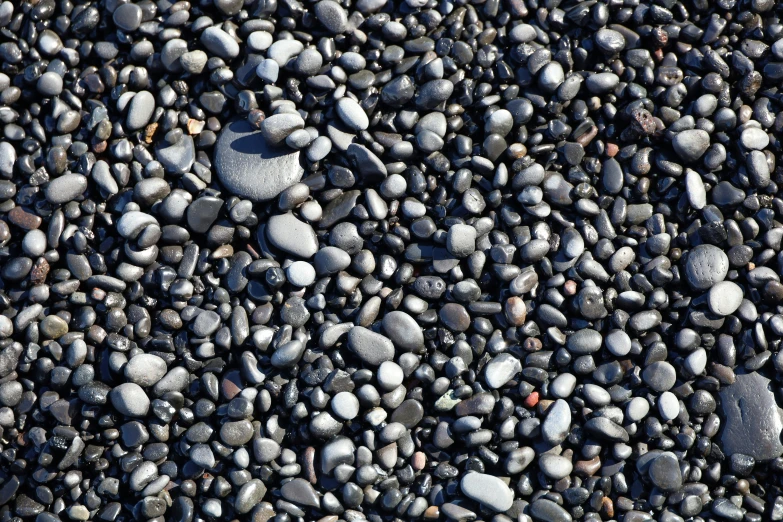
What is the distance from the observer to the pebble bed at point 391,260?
1.94m

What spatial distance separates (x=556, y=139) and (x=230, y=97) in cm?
107

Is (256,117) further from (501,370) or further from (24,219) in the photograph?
(501,370)

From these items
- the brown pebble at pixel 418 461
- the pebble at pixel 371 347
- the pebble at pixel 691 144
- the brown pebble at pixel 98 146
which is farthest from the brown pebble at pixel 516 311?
the brown pebble at pixel 98 146

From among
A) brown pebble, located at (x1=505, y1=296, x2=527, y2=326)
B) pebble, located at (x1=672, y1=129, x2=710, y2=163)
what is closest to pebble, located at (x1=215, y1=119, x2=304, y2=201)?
brown pebble, located at (x1=505, y1=296, x2=527, y2=326)

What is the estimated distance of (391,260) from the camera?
2.10 m

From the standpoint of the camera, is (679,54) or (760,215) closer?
(760,215)

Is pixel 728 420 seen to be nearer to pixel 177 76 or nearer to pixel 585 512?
pixel 585 512

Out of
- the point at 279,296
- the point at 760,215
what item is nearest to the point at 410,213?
the point at 279,296

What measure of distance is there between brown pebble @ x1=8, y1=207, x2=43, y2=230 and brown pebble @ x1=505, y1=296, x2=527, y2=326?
1.49 meters

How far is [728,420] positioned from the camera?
1942mm

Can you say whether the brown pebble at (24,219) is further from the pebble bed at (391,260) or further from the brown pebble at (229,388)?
the brown pebble at (229,388)

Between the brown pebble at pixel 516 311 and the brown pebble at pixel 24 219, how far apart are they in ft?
4.89

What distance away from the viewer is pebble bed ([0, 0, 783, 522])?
194 cm

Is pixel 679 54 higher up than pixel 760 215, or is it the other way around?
pixel 679 54
